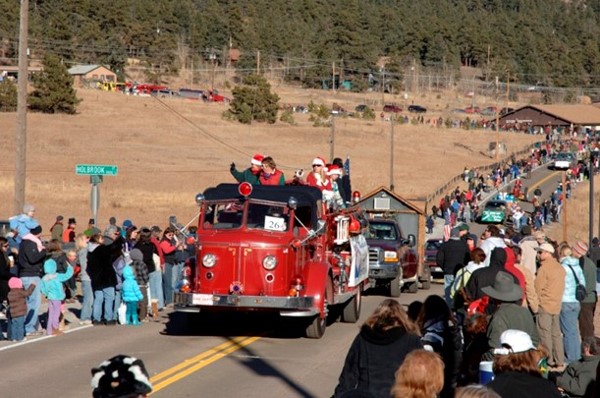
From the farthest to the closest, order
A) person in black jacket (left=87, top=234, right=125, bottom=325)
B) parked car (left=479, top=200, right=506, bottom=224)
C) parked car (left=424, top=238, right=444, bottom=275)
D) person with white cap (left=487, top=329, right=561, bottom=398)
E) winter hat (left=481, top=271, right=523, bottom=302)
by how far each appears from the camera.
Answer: parked car (left=479, top=200, right=506, bottom=224)
parked car (left=424, top=238, right=444, bottom=275)
person in black jacket (left=87, top=234, right=125, bottom=325)
winter hat (left=481, top=271, right=523, bottom=302)
person with white cap (left=487, top=329, right=561, bottom=398)

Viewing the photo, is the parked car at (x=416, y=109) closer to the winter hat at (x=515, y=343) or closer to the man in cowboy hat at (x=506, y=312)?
the man in cowboy hat at (x=506, y=312)

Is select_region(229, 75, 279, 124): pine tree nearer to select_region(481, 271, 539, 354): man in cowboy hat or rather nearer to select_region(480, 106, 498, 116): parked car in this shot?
select_region(480, 106, 498, 116): parked car

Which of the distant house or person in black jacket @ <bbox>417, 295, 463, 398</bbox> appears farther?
the distant house

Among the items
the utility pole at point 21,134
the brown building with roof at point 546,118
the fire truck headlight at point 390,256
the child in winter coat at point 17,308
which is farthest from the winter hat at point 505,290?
the brown building with roof at point 546,118

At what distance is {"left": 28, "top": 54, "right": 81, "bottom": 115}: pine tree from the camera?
9831 cm

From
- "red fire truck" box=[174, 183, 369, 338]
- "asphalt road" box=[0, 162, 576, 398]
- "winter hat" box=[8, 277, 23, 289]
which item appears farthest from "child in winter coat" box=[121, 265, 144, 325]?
"winter hat" box=[8, 277, 23, 289]

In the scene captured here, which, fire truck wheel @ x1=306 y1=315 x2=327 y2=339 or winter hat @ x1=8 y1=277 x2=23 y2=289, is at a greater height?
winter hat @ x1=8 y1=277 x2=23 y2=289

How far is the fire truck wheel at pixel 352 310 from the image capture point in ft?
73.1

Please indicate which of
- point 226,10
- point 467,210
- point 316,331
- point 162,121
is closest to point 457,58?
point 226,10

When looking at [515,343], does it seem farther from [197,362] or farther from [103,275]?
[103,275]

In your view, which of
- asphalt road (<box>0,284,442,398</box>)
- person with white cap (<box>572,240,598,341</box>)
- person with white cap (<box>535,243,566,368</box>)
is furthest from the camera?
Answer: person with white cap (<box>572,240,598,341</box>)

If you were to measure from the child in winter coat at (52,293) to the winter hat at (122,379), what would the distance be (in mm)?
14054

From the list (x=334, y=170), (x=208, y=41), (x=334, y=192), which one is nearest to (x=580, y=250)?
(x=334, y=192)

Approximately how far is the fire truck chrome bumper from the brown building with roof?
12277cm
